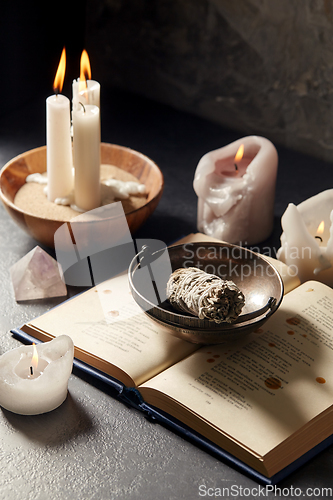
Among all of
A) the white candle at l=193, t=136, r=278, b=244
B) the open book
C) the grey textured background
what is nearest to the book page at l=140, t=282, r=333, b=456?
the open book

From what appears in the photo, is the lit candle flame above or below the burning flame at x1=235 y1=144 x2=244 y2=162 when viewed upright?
above

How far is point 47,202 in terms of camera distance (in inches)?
33.5

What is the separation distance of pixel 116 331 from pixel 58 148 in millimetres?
314

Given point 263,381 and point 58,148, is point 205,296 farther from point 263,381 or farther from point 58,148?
point 58,148

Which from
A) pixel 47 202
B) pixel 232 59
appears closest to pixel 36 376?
pixel 47 202

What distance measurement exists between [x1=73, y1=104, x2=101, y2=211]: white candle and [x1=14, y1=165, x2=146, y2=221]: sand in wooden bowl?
0.08ft

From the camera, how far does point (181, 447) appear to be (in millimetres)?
549

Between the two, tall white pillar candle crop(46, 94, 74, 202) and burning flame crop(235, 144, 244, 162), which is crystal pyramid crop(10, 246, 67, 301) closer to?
tall white pillar candle crop(46, 94, 74, 202)

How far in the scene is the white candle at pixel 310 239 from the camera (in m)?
0.74

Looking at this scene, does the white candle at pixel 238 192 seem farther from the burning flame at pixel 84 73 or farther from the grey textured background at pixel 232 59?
the grey textured background at pixel 232 59

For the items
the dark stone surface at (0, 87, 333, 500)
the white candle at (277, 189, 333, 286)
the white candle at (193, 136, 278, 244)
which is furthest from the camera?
the white candle at (193, 136, 278, 244)

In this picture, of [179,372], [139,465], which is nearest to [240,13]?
[179,372]

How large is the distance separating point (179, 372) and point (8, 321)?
0.25 meters

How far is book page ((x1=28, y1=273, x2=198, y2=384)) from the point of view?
2.00 feet
